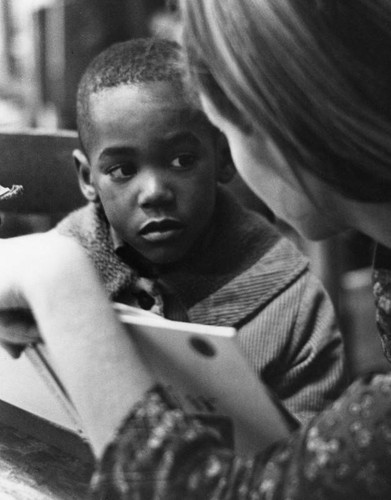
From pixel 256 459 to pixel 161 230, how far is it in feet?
0.48

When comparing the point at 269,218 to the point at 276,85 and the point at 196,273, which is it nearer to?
the point at 196,273

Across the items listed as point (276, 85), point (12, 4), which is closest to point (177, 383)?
point (276, 85)

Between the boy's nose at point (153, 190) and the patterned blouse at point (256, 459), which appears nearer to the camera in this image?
the patterned blouse at point (256, 459)

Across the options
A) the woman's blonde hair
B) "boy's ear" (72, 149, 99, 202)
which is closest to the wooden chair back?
"boy's ear" (72, 149, 99, 202)

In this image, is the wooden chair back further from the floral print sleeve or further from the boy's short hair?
the floral print sleeve

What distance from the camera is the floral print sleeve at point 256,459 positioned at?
30 centimetres

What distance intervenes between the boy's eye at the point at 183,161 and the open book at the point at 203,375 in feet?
0.29

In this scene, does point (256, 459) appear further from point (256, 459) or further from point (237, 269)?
point (237, 269)

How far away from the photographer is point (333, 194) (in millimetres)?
358

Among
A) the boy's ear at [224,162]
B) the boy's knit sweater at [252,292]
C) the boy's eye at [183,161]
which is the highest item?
the boy's eye at [183,161]

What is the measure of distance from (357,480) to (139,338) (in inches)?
4.8

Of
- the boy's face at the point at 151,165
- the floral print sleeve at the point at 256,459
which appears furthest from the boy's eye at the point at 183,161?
the floral print sleeve at the point at 256,459

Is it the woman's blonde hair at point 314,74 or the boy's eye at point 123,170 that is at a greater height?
the woman's blonde hair at point 314,74

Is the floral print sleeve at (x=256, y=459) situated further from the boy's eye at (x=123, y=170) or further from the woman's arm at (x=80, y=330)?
the boy's eye at (x=123, y=170)
